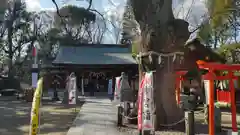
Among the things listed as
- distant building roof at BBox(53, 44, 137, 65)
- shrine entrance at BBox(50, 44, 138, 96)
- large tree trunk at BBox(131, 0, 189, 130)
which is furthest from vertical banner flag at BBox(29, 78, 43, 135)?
distant building roof at BBox(53, 44, 137, 65)

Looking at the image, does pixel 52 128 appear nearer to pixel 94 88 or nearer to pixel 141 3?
pixel 141 3

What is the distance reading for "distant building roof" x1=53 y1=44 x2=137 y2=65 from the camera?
26722mm

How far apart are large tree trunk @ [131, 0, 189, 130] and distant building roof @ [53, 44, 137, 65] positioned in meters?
16.7

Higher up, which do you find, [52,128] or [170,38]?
[170,38]

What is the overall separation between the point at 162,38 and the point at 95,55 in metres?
20.1

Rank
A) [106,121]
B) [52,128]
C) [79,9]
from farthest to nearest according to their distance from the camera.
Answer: [79,9], [106,121], [52,128]

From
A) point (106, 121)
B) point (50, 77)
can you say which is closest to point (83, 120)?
point (106, 121)

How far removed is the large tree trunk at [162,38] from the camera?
9711 mm

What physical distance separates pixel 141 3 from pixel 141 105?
4.19m

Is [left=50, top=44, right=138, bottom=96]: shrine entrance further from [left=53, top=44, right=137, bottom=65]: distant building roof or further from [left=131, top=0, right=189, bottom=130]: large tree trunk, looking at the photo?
[left=131, top=0, right=189, bottom=130]: large tree trunk

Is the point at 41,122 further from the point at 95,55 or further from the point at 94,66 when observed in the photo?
the point at 95,55

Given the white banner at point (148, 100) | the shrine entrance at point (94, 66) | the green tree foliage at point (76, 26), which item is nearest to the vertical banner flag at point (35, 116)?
the white banner at point (148, 100)

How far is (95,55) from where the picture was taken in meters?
29.5

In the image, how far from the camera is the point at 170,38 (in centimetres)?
980
